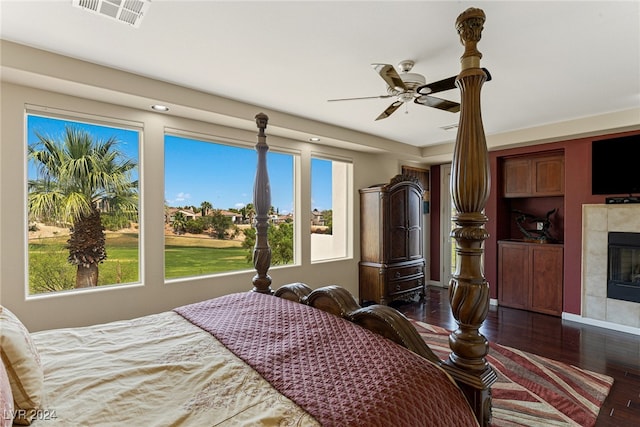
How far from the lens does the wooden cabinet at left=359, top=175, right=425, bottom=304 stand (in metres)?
4.88

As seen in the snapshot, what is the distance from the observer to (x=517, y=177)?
5145 mm

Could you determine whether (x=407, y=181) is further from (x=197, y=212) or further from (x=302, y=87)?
(x=197, y=212)

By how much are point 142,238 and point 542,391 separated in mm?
3710

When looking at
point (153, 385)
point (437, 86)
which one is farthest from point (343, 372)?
point (437, 86)

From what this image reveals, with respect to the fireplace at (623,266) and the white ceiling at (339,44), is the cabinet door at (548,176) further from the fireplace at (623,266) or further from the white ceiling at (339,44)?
the white ceiling at (339,44)

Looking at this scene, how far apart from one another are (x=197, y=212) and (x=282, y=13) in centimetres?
246

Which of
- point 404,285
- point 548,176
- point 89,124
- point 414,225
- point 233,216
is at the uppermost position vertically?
point 89,124

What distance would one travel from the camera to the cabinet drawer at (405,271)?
4.90 m

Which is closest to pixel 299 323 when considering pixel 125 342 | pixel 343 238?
pixel 125 342

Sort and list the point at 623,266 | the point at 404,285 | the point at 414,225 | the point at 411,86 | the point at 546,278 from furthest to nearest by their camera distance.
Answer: the point at 414,225 → the point at 404,285 → the point at 546,278 → the point at 623,266 → the point at 411,86

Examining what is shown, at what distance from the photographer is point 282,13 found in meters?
1.94

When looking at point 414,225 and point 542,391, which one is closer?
point 542,391

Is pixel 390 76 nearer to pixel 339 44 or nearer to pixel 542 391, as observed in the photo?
pixel 339 44

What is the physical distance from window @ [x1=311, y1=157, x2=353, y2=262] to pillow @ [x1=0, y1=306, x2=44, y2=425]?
382cm
